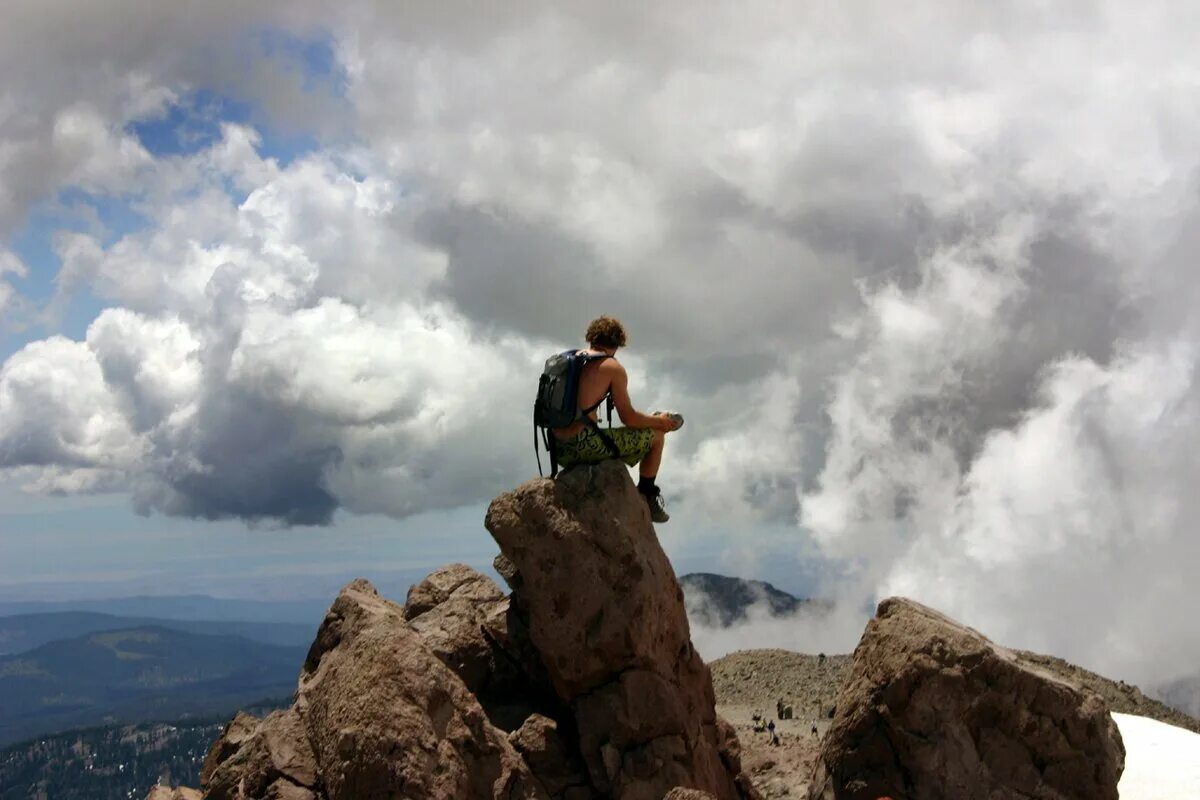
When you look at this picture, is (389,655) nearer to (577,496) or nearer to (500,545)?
(500,545)

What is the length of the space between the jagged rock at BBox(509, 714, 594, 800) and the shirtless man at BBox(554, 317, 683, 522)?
5688 millimetres

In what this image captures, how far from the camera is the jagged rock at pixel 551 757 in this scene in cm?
2166

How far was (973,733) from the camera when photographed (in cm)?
2122

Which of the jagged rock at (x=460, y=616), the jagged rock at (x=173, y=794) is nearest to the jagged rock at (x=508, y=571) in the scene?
the jagged rock at (x=460, y=616)

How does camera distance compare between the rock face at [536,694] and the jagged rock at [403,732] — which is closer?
the jagged rock at [403,732]

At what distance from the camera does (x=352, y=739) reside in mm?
19891

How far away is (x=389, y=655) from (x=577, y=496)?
5.21 metres

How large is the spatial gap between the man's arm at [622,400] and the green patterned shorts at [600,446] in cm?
30

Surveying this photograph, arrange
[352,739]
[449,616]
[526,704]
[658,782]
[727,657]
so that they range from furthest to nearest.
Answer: [727,657] < [449,616] < [526,704] < [658,782] < [352,739]

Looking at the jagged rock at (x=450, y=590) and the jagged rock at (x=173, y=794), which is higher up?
the jagged rock at (x=450, y=590)

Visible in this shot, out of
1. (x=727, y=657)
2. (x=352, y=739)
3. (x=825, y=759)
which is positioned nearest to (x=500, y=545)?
(x=352, y=739)

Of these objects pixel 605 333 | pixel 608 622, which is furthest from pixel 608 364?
pixel 608 622

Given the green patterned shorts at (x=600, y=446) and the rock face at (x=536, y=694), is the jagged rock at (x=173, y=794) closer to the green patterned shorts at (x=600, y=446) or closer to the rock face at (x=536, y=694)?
the rock face at (x=536, y=694)

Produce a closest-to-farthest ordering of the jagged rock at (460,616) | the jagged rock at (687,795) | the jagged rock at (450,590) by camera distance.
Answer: the jagged rock at (687,795) → the jagged rock at (460,616) → the jagged rock at (450,590)
